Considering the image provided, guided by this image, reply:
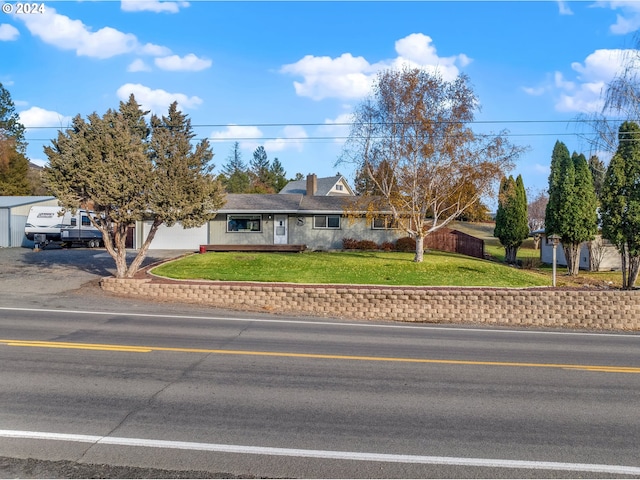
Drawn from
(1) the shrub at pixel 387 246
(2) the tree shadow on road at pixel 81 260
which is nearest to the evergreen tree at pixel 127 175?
(2) the tree shadow on road at pixel 81 260

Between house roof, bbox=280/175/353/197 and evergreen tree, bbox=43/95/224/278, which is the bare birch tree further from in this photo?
house roof, bbox=280/175/353/197

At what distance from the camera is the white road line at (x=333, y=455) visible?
15.1 feet

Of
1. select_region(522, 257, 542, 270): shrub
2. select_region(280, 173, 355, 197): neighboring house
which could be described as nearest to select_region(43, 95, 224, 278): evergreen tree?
select_region(522, 257, 542, 270): shrub

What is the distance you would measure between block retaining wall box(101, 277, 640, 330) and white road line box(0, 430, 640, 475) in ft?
33.2

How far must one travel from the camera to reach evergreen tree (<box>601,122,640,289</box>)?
17188 millimetres

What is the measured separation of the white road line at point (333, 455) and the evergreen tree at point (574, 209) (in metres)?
24.7

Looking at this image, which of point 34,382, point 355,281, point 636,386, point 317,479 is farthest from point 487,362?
point 355,281

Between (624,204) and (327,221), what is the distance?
17469 millimetres

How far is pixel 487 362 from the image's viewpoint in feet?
28.7

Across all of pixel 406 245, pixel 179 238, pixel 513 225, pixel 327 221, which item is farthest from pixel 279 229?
pixel 513 225

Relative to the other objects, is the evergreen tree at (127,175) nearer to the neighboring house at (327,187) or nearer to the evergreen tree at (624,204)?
the evergreen tree at (624,204)

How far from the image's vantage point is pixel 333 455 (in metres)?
4.77

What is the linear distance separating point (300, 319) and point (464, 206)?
14.2m

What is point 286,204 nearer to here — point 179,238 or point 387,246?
point 387,246
